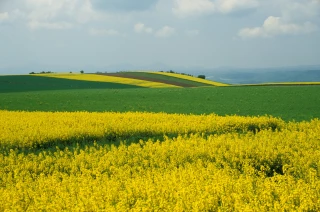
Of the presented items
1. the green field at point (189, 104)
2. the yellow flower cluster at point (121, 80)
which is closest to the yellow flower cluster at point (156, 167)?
the green field at point (189, 104)

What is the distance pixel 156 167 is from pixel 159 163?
0.71 feet

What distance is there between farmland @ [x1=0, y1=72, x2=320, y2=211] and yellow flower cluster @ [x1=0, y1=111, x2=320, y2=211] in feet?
0.09

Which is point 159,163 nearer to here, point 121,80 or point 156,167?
point 156,167

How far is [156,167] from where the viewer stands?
11.4 meters

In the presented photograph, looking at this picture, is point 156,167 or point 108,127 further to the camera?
point 108,127

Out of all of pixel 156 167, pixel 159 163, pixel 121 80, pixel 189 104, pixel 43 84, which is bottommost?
pixel 156 167

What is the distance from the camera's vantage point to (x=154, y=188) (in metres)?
7.85

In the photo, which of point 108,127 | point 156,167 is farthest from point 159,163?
point 108,127

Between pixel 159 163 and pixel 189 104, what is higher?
pixel 189 104

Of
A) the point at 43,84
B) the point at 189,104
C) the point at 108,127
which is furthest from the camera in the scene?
the point at 43,84

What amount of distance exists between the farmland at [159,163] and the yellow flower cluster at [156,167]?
0.03 m

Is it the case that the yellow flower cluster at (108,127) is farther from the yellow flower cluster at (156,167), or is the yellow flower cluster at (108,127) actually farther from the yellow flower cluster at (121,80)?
the yellow flower cluster at (121,80)

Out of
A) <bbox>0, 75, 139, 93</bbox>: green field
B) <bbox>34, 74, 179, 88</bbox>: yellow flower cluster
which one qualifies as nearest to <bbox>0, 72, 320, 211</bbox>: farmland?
<bbox>0, 75, 139, 93</bbox>: green field

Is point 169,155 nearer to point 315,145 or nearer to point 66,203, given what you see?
point 315,145
